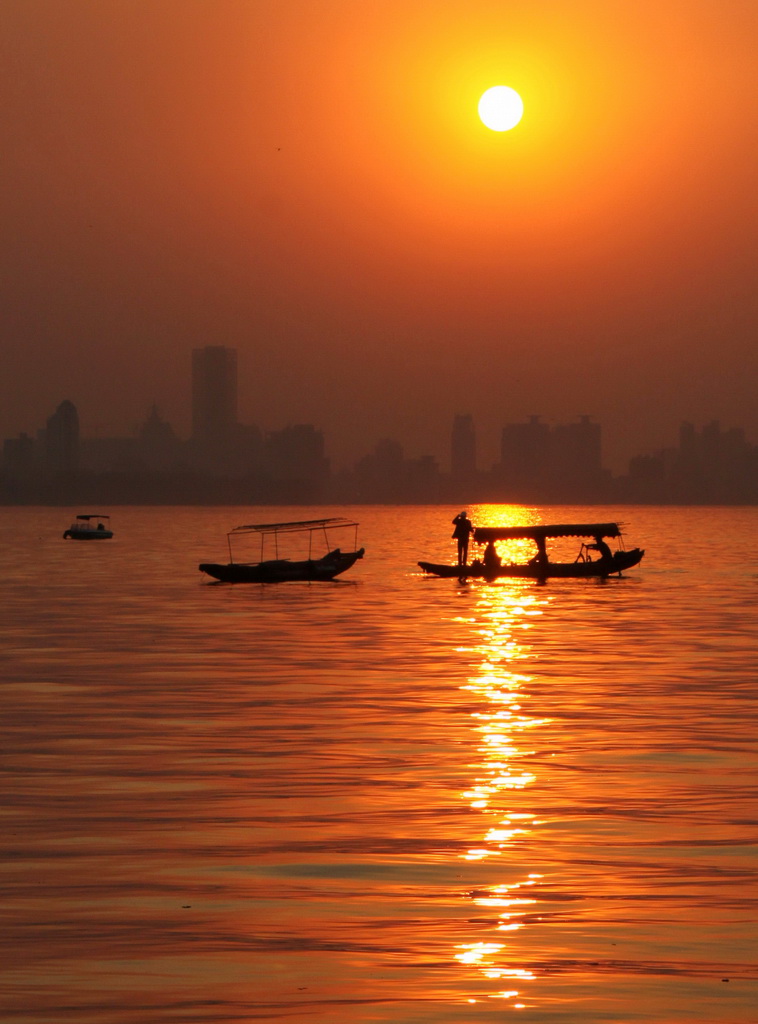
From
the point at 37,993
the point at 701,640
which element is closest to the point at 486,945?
the point at 37,993

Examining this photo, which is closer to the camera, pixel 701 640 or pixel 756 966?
pixel 756 966

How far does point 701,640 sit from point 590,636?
133 inches

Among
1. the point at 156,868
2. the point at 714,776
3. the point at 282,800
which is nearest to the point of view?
the point at 156,868

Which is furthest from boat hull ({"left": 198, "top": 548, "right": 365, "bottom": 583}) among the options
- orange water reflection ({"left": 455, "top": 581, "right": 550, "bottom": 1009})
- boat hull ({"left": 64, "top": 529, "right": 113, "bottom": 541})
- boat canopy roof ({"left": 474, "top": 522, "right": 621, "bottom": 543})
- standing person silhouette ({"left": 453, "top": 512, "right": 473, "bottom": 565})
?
boat hull ({"left": 64, "top": 529, "right": 113, "bottom": 541})

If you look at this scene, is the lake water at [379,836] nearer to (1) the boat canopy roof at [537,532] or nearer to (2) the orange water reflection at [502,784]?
(2) the orange water reflection at [502,784]

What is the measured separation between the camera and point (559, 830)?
2014 cm

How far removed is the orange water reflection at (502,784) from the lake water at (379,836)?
0.06 meters

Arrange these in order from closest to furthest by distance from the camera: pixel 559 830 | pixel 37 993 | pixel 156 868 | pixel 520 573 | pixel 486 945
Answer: pixel 37 993, pixel 486 945, pixel 156 868, pixel 559 830, pixel 520 573

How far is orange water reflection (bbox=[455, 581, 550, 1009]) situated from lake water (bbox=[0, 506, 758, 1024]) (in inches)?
2.2

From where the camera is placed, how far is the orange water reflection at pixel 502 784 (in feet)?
47.0

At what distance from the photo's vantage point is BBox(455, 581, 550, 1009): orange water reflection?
14328 millimetres

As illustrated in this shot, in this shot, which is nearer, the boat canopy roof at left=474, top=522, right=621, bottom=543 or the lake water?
the lake water

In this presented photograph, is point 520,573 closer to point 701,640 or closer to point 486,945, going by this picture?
point 701,640

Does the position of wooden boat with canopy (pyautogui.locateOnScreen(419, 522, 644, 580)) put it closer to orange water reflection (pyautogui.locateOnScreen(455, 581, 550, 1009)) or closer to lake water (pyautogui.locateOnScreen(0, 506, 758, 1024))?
orange water reflection (pyautogui.locateOnScreen(455, 581, 550, 1009))
